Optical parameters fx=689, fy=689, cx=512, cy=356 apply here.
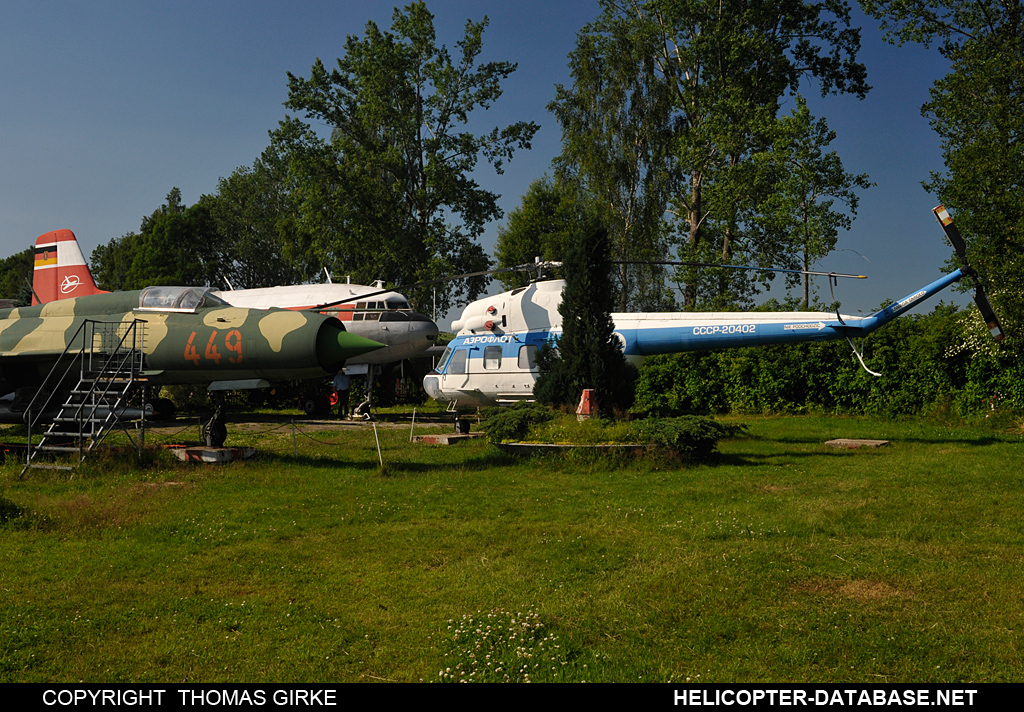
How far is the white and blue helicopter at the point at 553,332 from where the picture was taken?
12.7 meters

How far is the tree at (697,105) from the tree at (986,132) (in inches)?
272

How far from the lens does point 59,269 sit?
18.4 meters

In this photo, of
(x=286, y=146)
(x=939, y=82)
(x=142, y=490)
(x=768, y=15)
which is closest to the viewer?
(x=142, y=490)

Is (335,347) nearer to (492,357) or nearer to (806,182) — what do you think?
(492,357)

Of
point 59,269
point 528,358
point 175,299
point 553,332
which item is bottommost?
point 528,358

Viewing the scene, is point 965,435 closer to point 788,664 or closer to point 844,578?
point 844,578

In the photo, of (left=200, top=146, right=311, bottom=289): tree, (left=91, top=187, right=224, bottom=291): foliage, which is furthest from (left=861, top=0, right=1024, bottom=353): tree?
(left=91, top=187, right=224, bottom=291): foliage

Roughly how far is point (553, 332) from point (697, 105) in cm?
2191

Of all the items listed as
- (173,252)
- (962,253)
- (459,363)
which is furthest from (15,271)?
(962,253)

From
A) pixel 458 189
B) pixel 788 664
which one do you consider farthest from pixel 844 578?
pixel 458 189

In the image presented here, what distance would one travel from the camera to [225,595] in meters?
5.03
